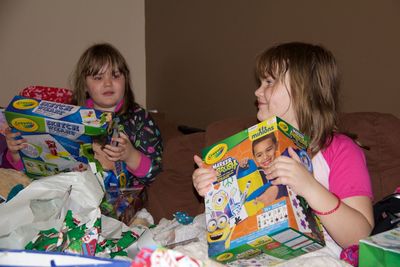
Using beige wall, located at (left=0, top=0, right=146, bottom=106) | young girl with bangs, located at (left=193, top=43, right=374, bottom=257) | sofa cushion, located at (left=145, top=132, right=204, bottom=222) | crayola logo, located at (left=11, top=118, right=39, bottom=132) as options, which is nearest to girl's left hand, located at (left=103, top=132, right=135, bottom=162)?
sofa cushion, located at (left=145, top=132, right=204, bottom=222)

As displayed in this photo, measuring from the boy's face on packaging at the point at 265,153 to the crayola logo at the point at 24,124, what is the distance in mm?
850

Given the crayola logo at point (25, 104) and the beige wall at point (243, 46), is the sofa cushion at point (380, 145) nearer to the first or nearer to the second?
the beige wall at point (243, 46)

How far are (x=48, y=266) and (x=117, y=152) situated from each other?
967 mm

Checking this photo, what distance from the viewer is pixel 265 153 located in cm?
103

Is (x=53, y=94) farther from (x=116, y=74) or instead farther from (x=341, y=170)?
(x=341, y=170)

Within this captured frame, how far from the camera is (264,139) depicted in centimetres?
103

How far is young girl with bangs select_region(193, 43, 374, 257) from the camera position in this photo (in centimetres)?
119

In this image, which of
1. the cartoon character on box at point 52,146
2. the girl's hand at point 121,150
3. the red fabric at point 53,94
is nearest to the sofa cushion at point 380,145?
the girl's hand at point 121,150

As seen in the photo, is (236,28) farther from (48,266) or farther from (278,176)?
(48,266)

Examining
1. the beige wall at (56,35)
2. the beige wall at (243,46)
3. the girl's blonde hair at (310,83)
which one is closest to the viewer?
the girl's blonde hair at (310,83)

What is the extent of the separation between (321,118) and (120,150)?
2.53 ft

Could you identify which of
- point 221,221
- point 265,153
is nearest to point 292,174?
point 265,153

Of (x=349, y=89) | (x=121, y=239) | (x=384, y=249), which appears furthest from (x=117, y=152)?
(x=384, y=249)

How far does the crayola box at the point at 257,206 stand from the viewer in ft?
3.14
